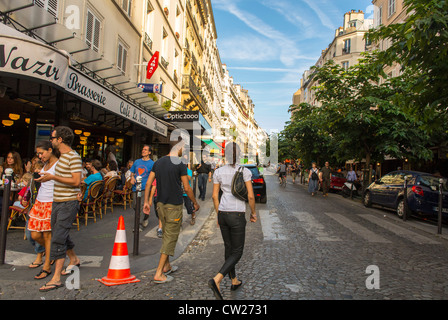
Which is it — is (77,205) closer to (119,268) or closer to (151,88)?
(119,268)

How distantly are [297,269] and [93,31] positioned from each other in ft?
34.5

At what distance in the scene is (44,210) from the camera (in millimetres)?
4102

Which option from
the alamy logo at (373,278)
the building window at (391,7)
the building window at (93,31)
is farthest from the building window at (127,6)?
the building window at (391,7)

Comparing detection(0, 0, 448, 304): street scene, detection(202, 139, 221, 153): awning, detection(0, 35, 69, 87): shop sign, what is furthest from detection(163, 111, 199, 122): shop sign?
detection(0, 35, 69, 87): shop sign

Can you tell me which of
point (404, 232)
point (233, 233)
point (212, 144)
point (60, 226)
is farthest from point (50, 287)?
point (212, 144)

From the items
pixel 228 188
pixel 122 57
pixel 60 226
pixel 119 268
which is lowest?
pixel 119 268

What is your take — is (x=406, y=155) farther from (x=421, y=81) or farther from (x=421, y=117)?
Answer: (x=421, y=81)

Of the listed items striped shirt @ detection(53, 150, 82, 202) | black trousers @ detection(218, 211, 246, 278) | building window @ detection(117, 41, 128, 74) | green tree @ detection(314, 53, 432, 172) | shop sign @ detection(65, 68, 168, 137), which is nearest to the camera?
black trousers @ detection(218, 211, 246, 278)

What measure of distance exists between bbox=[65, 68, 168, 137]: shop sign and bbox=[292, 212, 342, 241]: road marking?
233 inches

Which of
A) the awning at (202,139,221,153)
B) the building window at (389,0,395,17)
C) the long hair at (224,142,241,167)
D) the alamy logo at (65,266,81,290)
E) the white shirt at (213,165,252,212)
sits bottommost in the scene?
the alamy logo at (65,266,81,290)

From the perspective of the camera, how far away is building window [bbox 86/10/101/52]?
36.1ft

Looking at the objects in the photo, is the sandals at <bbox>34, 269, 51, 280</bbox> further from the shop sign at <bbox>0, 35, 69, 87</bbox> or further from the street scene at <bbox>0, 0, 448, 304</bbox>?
the shop sign at <bbox>0, 35, 69, 87</bbox>

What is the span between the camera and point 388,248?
620 cm
